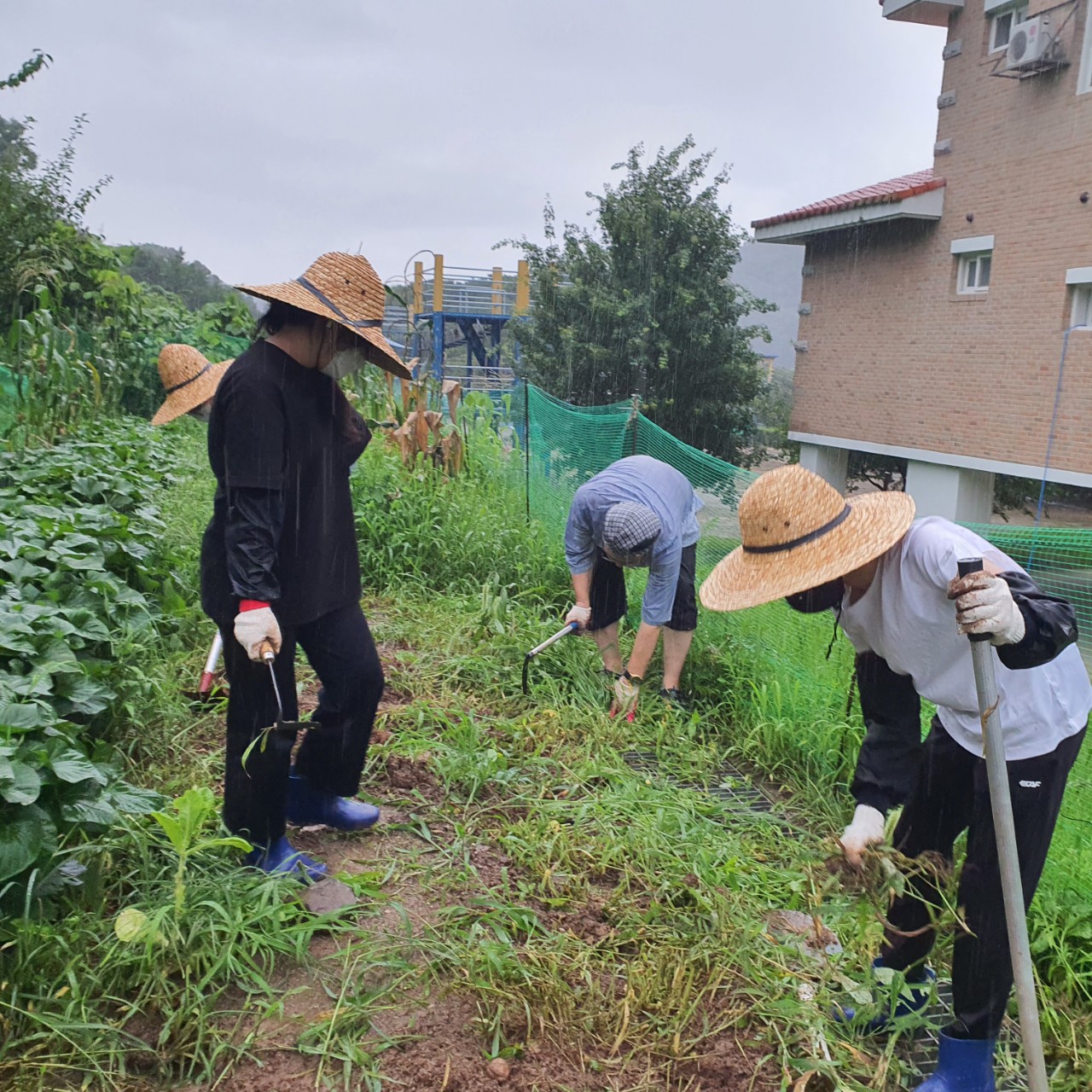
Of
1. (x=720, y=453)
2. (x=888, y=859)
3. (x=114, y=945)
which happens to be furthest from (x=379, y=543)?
(x=720, y=453)

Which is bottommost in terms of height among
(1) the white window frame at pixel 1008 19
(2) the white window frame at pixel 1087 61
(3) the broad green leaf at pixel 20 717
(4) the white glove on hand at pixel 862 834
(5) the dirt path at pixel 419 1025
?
(5) the dirt path at pixel 419 1025

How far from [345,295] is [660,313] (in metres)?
11.9

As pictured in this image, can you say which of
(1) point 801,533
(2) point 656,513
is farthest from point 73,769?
(2) point 656,513

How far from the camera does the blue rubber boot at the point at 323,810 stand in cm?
260

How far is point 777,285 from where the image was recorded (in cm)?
1416

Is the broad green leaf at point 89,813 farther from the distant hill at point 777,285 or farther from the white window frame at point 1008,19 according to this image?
the white window frame at point 1008,19

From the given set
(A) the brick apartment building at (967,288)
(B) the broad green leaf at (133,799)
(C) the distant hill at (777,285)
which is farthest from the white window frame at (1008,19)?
(B) the broad green leaf at (133,799)

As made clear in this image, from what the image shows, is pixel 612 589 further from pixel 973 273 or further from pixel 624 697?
pixel 973 273

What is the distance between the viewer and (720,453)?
46.0ft

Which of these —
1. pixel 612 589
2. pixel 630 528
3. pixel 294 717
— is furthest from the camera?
pixel 612 589

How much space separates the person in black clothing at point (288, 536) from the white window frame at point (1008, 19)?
368 inches

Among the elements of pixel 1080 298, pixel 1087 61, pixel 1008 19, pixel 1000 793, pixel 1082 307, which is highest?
pixel 1008 19

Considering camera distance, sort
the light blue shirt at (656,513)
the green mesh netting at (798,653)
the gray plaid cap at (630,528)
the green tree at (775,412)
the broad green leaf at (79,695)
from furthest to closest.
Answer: the green tree at (775,412) → the light blue shirt at (656,513) → the gray plaid cap at (630,528) → the green mesh netting at (798,653) → the broad green leaf at (79,695)

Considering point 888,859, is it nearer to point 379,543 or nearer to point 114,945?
point 114,945
